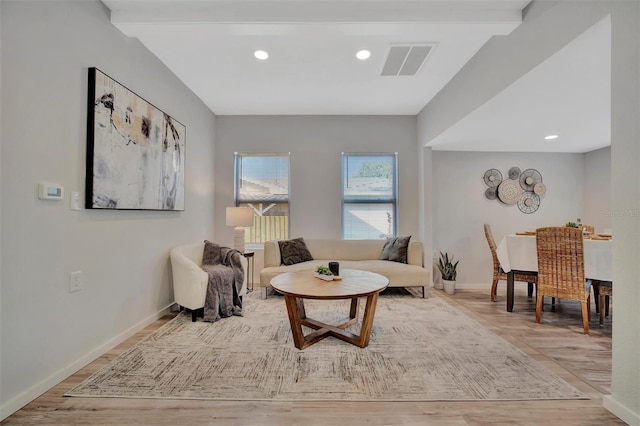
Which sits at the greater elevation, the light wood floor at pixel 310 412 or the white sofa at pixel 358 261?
the white sofa at pixel 358 261

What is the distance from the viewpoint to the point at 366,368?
199 centimetres

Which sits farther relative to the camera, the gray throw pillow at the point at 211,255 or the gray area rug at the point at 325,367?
the gray throw pillow at the point at 211,255

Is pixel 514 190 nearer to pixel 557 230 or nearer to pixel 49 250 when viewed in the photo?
pixel 557 230

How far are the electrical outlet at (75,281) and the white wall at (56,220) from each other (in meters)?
0.03

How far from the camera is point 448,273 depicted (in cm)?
426

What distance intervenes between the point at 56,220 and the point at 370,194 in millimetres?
3861

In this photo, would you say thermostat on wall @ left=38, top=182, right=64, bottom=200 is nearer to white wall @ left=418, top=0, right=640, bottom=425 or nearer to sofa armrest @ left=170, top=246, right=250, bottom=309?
sofa armrest @ left=170, top=246, right=250, bottom=309

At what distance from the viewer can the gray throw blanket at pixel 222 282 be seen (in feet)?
9.52

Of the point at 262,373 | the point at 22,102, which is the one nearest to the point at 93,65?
the point at 22,102

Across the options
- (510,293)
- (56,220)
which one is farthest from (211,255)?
(510,293)

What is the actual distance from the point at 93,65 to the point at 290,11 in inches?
60.8

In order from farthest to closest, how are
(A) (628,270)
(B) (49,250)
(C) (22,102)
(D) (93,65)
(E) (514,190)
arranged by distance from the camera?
(E) (514,190), (D) (93,65), (B) (49,250), (C) (22,102), (A) (628,270)

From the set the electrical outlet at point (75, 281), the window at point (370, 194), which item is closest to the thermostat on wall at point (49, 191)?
the electrical outlet at point (75, 281)

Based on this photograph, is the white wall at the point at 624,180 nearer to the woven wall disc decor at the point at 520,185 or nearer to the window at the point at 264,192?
the woven wall disc decor at the point at 520,185
